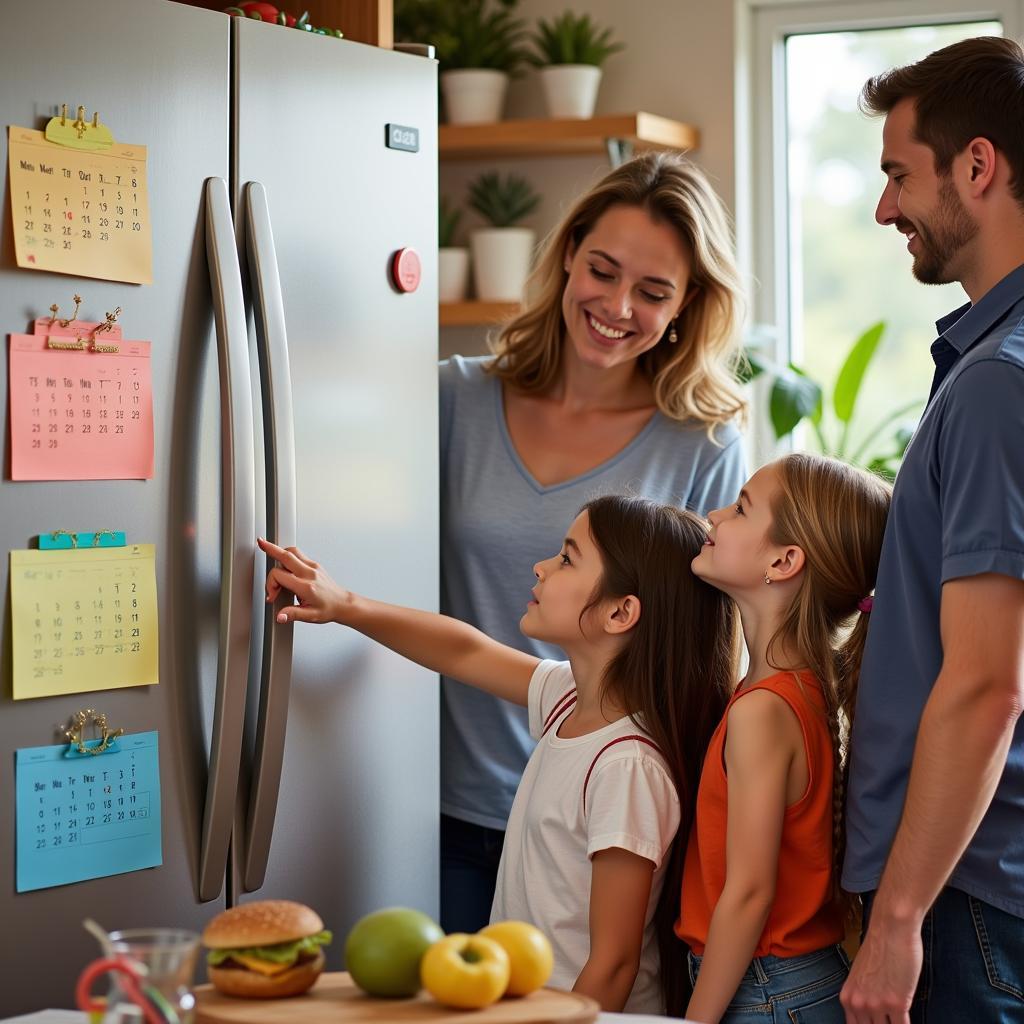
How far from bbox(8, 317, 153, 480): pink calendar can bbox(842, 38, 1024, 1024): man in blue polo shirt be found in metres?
0.79

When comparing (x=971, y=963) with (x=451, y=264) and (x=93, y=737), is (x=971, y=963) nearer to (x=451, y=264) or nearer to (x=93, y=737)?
(x=93, y=737)

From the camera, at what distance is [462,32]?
9.91ft

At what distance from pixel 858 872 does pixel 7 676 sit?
34.7 inches

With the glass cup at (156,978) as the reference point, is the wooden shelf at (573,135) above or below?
above

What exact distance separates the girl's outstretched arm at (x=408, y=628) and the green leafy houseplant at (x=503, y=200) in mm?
1534

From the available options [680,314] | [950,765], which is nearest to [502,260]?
[680,314]

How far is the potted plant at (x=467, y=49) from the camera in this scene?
300 centimetres

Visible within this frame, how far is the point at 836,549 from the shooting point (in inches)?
60.6

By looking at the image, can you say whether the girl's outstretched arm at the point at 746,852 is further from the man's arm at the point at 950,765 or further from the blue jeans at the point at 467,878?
the blue jeans at the point at 467,878

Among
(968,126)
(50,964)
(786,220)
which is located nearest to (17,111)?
(50,964)

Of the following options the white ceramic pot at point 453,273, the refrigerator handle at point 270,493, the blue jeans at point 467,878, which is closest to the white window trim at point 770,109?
the white ceramic pot at point 453,273

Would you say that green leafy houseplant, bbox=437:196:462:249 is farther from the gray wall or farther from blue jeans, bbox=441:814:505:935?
blue jeans, bbox=441:814:505:935

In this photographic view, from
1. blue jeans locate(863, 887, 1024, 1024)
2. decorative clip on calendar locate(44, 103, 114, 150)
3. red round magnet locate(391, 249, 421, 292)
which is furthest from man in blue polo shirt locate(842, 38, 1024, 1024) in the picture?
decorative clip on calendar locate(44, 103, 114, 150)

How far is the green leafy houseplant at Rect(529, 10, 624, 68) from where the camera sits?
2936mm
